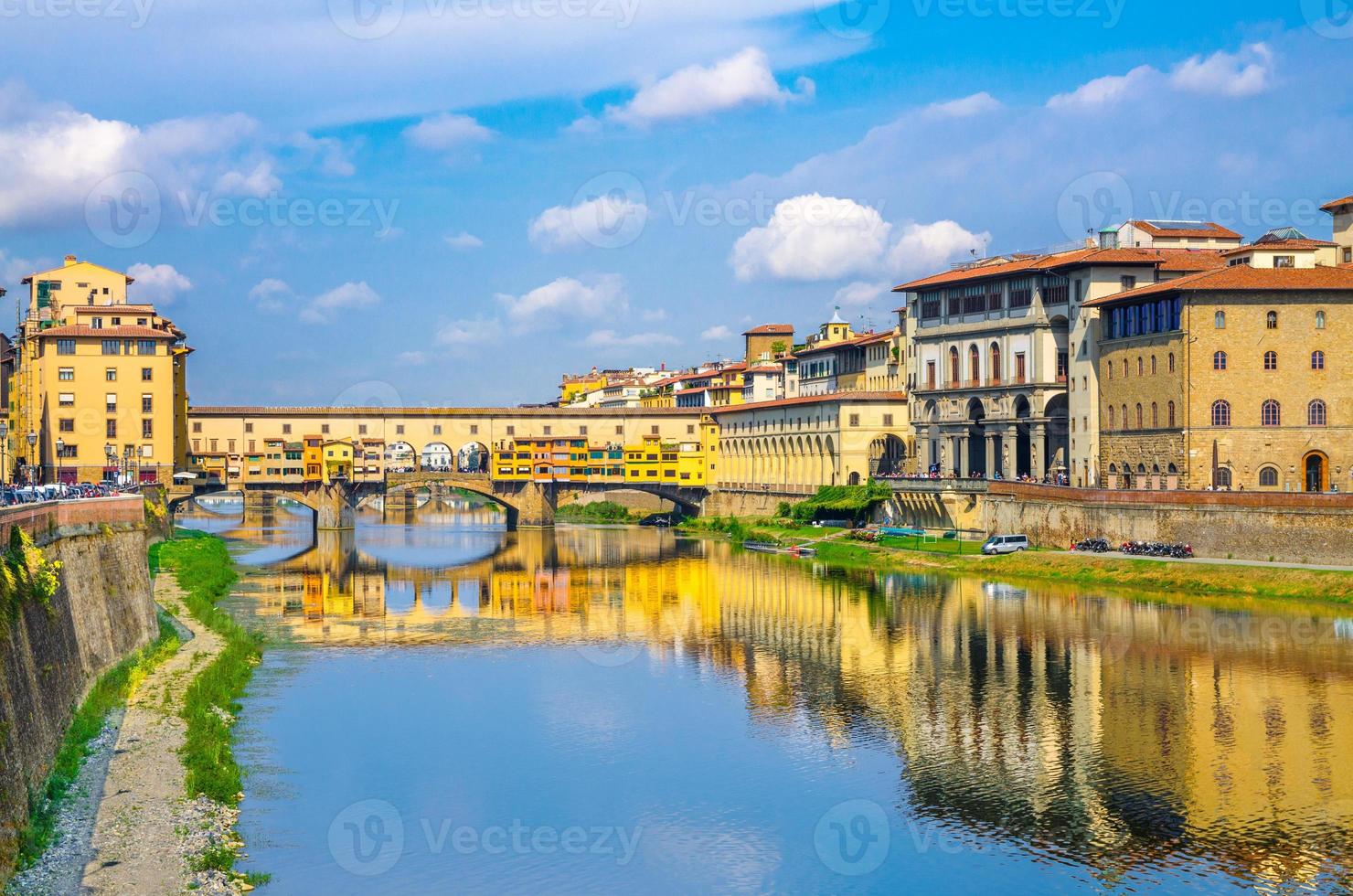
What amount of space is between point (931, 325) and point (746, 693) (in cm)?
5447

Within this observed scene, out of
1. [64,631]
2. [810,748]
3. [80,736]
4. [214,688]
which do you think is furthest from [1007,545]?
[80,736]

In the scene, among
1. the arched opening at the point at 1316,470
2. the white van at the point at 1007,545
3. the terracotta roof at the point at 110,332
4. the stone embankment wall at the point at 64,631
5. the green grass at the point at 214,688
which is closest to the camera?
the stone embankment wall at the point at 64,631

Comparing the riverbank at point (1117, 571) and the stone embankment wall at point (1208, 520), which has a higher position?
the stone embankment wall at point (1208, 520)

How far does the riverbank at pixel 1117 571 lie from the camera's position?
54.2 meters

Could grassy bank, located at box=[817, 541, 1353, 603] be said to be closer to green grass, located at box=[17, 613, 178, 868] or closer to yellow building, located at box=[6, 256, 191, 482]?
green grass, located at box=[17, 613, 178, 868]

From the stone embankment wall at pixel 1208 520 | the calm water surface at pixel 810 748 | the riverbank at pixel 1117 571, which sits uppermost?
the stone embankment wall at pixel 1208 520

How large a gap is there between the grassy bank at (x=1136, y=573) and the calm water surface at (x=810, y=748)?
8.17 feet

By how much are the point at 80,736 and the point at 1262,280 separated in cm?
5421

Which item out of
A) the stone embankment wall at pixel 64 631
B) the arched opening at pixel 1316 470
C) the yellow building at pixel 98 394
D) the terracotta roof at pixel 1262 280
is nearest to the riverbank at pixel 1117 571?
the arched opening at pixel 1316 470

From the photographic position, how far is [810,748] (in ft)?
114

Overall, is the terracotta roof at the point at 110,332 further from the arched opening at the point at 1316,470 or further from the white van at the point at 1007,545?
the arched opening at the point at 1316,470

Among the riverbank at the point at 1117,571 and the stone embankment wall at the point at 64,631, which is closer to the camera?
the stone embankment wall at the point at 64,631

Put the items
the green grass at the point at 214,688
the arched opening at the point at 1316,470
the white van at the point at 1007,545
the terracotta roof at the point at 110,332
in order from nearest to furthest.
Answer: the green grass at the point at 214,688
the arched opening at the point at 1316,470
the white van at the point at 1007,545
the terracotta roof at the point at 110,332

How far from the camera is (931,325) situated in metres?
92.8
